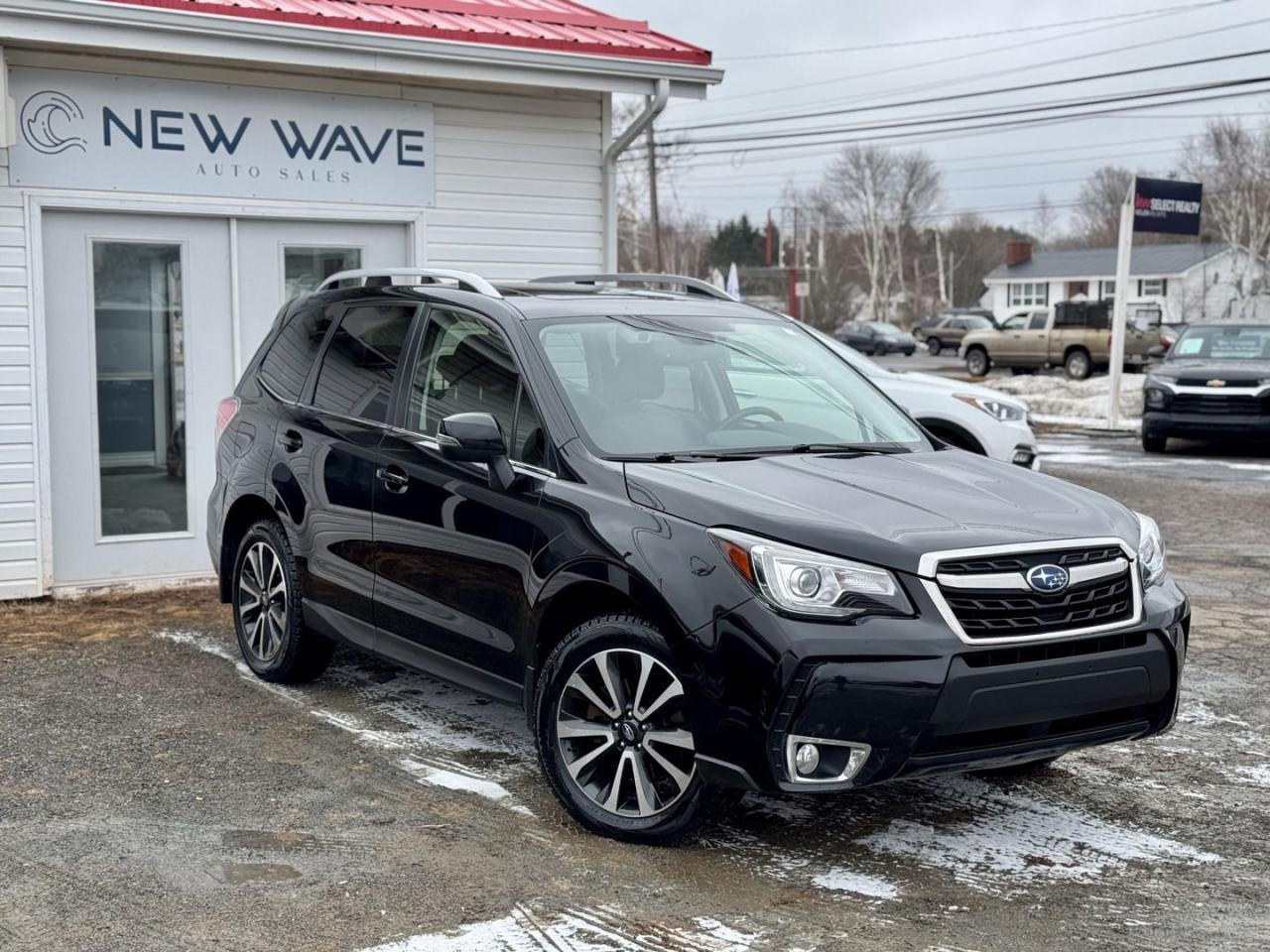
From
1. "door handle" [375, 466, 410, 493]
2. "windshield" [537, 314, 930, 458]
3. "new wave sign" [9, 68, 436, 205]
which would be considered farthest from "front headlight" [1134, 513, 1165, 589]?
"new wave sign" [9, 68, 436, 205]

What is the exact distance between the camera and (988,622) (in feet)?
14.0

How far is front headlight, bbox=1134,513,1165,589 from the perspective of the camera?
4742 millimetres

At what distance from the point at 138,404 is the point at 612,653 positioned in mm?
5665

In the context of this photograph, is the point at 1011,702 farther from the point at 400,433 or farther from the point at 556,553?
the point at 400,433

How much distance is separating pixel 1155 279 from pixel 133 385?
2815 inches

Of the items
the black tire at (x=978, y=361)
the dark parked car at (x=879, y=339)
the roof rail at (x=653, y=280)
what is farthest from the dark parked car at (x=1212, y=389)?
the dark parked car at (x=879, y=339)

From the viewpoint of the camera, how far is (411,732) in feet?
19.7

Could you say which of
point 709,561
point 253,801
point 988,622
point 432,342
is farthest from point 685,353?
point 253,801

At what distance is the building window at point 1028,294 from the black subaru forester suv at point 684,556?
75936mm

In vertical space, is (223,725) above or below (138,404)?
below

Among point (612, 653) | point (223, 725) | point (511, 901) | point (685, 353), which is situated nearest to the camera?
point (511, 901)

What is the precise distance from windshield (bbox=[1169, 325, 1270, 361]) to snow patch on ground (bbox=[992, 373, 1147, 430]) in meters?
3.19

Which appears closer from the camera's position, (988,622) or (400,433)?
(988,622)

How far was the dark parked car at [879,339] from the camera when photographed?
56.2m
